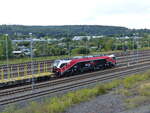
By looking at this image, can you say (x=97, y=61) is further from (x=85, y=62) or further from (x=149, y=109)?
(x=149, y=109)

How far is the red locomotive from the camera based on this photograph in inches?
1019

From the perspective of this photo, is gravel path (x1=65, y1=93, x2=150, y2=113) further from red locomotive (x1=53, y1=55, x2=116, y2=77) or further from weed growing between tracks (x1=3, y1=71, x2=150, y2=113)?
red locomotive (x1=53, y1=55, x2=116, y2=77)

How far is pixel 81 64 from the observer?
28062mm

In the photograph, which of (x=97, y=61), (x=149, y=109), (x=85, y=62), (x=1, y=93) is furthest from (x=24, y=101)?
(x=97, y=61)

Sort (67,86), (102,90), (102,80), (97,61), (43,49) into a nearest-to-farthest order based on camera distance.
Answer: (102,90), (67,86), (102,80), (97,61), (43,49)

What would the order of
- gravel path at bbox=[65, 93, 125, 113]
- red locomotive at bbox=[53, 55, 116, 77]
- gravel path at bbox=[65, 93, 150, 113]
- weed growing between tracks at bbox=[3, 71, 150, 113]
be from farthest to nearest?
red locomotive at bbox=[53, 55, 116, 77] → weed growing between tracks at bbox=[3, 71, 150, 113] → gravel path at bbox=[65, 93, 125, 113] → gravel path at bbox=[65, 93, 150, 113]

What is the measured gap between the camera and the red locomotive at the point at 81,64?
25894mm

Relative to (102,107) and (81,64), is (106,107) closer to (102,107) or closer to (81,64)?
(102,107)

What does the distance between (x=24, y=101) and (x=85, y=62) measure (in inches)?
520

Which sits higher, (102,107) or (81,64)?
(81,64)

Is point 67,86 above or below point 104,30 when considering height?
below

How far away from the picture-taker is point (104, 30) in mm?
79688

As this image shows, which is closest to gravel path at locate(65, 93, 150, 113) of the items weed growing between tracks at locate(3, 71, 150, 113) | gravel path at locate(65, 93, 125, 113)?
gravel path at locate(65, 93, 125, 113)

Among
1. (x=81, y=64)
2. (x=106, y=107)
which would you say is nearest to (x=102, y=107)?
(x=106, y=107)
